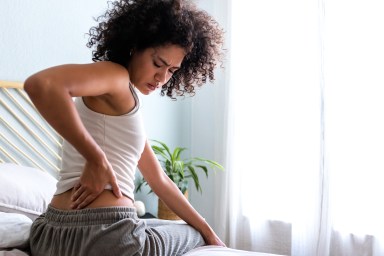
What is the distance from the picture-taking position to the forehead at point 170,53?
48.7 inches

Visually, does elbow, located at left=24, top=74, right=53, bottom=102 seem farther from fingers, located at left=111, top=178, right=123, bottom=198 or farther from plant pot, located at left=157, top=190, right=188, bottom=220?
plant pot, located at left=157, top=190, right=188, bottom=220

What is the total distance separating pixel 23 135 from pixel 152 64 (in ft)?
4.24

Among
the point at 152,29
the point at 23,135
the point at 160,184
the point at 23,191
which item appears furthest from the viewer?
the point at 23,135

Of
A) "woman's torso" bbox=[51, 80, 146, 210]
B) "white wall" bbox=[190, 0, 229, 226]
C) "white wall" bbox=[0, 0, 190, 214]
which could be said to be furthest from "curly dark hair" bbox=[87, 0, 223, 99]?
"white wall" bbox=[190, 0, 229, 226]

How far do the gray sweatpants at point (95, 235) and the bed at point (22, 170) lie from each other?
5.0 inches

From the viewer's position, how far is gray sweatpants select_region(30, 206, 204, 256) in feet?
3.39

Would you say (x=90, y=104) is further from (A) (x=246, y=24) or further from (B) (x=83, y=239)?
(A) (x=246, y=24)

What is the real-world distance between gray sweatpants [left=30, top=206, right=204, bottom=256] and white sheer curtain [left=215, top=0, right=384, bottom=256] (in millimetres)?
1734

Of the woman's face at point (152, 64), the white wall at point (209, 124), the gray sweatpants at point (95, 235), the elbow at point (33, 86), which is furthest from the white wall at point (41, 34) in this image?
the elbow at point (33, 86)

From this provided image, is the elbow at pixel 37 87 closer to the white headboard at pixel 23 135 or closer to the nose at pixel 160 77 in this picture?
the nose at pixel 160 77

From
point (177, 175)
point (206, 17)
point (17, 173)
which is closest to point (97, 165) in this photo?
point (206, 17)

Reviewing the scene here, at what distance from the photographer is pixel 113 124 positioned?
3.62 ft

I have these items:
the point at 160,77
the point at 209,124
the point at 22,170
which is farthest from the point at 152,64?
the point at 209,124

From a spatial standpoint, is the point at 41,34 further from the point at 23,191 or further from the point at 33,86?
the point at 33,86
